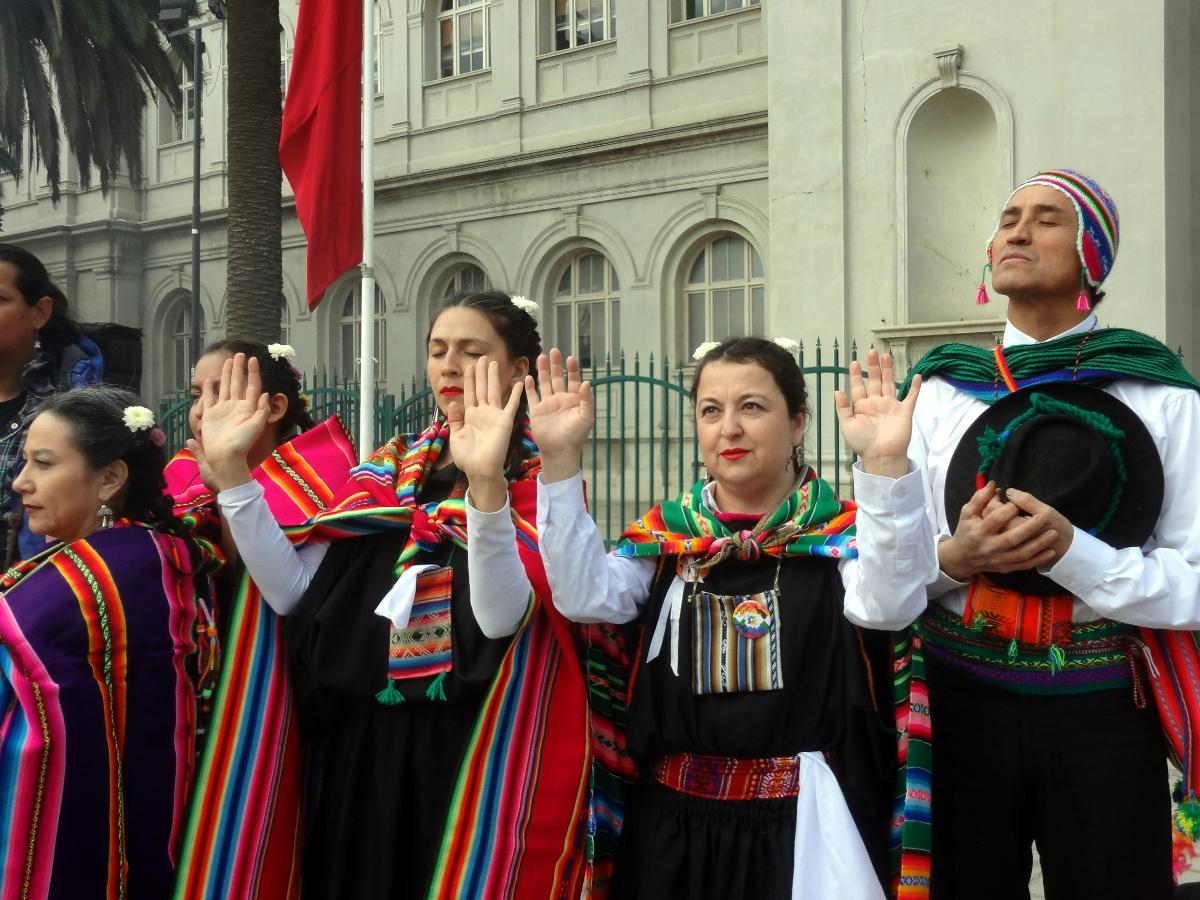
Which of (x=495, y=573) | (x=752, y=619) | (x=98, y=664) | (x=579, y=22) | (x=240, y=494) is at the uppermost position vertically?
(x=579, y=22)

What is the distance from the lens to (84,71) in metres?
15.2

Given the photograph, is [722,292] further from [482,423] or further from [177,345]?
[482,423]

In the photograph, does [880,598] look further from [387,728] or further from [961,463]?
[387,728]

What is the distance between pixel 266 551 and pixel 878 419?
1444 mm

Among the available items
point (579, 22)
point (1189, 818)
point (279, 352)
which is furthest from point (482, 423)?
point (579, 22)

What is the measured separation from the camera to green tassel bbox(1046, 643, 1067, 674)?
96.4 inches

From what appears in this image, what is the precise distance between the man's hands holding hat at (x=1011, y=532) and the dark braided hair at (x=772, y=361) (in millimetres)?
490

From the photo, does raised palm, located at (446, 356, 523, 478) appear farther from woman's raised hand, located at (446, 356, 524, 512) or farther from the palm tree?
the palm tree

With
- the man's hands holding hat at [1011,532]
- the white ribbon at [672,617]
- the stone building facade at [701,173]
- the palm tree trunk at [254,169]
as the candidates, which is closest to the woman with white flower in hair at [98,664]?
the white ribbon at [672,617]

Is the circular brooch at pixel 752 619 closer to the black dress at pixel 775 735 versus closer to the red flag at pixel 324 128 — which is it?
the black dress at pixel 775 735

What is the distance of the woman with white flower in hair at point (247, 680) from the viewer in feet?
8.83

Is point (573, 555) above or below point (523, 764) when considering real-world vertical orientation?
above

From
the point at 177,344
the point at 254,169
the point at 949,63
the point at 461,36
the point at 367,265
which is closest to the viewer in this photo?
the point at 367,265

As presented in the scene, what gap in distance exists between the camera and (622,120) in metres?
15.4
